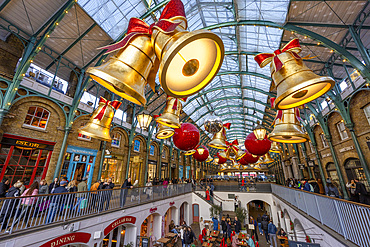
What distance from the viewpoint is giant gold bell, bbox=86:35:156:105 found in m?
1.17

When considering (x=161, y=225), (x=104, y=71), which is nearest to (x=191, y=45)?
(x=104, y=71)

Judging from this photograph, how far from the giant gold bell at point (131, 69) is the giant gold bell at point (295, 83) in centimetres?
136

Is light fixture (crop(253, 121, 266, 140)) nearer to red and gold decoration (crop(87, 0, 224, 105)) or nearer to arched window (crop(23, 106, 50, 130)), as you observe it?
red and gold decoration (crop(87, 0, 224, 105))

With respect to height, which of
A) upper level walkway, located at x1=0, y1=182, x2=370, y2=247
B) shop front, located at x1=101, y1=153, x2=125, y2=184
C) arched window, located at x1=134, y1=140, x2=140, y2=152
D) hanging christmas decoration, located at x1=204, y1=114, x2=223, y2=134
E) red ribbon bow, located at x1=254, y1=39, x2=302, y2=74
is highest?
arched window, located at x1=134, y1=140, x2=140, y2=152

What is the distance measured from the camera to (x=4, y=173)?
26.0ft

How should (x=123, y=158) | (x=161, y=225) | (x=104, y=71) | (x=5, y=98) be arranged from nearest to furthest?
(x=104, y=71)
(x=5, y=98)
(x=161, y=225)
(x=123, y=158)

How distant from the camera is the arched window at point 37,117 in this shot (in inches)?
356

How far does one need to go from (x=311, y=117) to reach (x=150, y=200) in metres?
16.3

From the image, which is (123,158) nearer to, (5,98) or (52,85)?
(52,85)

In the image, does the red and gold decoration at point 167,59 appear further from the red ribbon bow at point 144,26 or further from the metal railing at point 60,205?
the metal railing at point 60,205

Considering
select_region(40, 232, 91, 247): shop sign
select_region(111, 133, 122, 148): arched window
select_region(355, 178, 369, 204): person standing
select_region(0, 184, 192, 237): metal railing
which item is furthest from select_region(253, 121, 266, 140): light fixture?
select_region(111, 133, 122, 148): arched window

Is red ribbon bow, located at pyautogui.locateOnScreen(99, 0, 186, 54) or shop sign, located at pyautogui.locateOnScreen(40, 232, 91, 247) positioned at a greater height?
red ribbon bow, located at pyautogui.locateOnScreen(99, 0, 186, 54)

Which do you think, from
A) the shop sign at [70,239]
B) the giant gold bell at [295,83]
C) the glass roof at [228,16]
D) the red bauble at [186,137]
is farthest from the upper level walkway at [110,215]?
the glass roof at [228,16]

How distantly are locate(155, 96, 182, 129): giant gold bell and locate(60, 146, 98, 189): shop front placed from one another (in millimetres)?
10767
